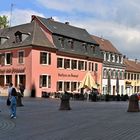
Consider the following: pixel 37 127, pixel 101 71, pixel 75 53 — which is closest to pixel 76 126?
pixel 37 127

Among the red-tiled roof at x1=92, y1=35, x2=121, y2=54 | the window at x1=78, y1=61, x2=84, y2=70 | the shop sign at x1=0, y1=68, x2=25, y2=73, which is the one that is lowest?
the shop sign at x1=0, y1=68, x2=25, y2=73

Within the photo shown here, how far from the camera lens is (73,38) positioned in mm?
69375

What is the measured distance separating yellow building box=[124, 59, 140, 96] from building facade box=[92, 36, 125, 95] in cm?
377

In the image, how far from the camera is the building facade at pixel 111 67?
8150 cm

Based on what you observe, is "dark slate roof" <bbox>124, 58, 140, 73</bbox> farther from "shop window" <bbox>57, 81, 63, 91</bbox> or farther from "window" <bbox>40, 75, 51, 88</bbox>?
"window" <bbox>40, 75, 51, 88</bbox>

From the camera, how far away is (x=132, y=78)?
99.8 meters

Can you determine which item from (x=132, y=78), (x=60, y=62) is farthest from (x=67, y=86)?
(x=132, y=78)

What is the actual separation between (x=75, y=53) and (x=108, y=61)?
16836mm

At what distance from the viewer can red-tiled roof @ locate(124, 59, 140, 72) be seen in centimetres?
9907

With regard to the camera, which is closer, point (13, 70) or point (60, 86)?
point (13, 70)

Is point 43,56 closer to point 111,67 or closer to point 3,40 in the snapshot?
point 3,40

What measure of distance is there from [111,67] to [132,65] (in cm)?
2128

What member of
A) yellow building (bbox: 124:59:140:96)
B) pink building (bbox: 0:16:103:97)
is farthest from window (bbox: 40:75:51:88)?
yellow building (bbox: 124:59:140:96)

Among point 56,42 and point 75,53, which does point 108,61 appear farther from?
point 56,42
